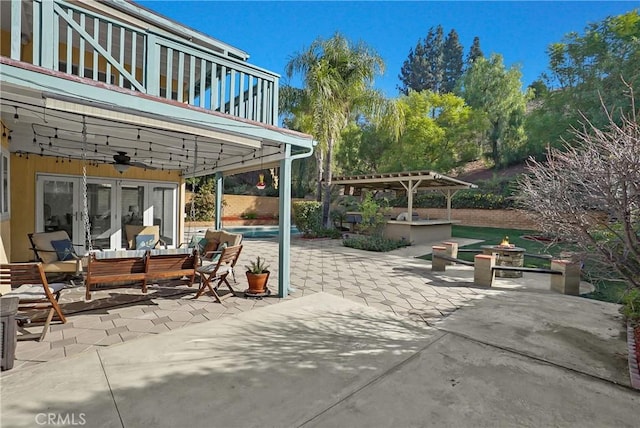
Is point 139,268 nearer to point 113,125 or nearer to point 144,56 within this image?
point 113,125

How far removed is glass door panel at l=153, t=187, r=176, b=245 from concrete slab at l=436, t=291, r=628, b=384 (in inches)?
349

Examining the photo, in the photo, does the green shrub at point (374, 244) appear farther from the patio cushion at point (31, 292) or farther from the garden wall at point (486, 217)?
the patio cushion at point (31, 292)

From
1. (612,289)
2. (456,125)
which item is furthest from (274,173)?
(612,289)

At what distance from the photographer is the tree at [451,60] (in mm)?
49750

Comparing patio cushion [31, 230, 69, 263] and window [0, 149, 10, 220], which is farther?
patio cushion [31, 230, 69, 263]

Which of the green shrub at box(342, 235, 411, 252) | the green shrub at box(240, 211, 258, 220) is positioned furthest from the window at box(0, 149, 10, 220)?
the green shrub at box(240, 211, 258, 220)

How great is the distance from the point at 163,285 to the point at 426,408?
526 cm

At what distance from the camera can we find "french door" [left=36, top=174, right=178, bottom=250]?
7.91m

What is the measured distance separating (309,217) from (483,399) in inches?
504

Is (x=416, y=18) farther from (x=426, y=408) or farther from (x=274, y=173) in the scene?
(x=274, y=173)

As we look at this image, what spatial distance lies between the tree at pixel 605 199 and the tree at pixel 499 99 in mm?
27193

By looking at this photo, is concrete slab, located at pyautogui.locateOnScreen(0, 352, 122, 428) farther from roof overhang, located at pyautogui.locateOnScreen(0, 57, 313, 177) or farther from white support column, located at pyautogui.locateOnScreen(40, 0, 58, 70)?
white support column, located at pyautogui.locateOnScreen(40, 0, 58, 70)

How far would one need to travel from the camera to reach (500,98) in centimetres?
2747

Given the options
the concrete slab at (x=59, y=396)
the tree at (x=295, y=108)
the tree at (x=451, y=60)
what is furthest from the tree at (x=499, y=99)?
the concrete slab at (x=59, y=396)
